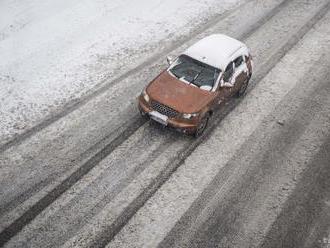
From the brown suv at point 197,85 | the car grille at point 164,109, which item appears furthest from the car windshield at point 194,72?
the car grille at point 164,109

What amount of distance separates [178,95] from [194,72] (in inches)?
44.2

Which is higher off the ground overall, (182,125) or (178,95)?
(178,95)

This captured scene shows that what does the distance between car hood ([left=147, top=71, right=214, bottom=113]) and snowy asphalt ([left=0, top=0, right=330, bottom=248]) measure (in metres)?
1.02

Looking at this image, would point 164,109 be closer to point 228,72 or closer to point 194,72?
point 194,72

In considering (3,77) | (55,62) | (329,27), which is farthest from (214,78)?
(329,27)

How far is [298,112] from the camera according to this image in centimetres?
1260

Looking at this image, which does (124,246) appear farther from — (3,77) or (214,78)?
(3,77)

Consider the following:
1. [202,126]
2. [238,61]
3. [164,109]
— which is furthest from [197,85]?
[238,61]

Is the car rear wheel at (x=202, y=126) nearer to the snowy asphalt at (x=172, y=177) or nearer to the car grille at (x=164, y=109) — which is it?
the snowy asphalt at (x=172, y=177)

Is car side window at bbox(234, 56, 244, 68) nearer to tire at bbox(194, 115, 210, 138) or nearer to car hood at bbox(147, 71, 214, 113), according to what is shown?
car hood at bbox(147, 71, 214, 113)

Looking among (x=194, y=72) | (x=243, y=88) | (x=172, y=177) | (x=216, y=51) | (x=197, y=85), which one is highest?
(x=216, y=51)

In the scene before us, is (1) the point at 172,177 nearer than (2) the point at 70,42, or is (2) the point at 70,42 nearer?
(1) the point at 172,177

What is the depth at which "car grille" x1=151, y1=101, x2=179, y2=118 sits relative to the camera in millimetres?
10672

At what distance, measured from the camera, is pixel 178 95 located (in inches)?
434
